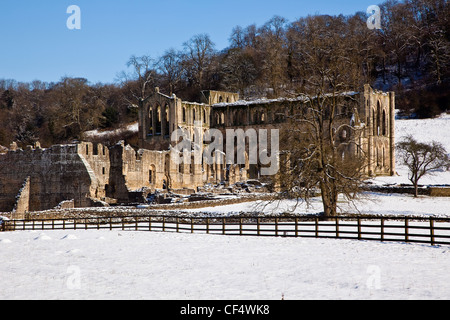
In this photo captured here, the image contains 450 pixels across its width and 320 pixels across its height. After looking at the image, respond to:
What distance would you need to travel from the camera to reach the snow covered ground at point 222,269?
15633 mm

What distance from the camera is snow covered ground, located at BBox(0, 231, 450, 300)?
615 inches

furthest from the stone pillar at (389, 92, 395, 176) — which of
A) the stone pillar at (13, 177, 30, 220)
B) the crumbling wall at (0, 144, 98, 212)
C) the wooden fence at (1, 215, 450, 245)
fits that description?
the stone pillar at (13, 177, 30, 220)

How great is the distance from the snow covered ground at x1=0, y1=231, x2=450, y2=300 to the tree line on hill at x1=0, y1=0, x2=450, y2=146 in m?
63.3

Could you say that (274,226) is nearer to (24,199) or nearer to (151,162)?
(151,162)

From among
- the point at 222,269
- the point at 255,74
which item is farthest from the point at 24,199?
the point at 255,74

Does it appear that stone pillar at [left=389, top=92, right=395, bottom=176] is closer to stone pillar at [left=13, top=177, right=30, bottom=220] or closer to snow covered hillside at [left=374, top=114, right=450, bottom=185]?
snow covered hillside at [left=374, top=114, right=450, bottom=185]

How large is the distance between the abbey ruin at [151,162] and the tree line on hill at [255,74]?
1330cm

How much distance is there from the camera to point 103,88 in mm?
113500

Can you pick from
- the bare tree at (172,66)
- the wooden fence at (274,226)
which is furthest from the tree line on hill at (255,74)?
the wooden fence at (274,226)

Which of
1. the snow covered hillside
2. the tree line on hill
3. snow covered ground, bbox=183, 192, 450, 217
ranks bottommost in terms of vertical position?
snow covered ground, bbox=183, 192, 450, 217

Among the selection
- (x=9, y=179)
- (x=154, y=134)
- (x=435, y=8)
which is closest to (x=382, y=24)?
(x=435, y=8)

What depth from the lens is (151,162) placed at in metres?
58.0

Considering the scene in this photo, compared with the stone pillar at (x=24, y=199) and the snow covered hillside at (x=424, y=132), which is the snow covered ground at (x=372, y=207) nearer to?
the snow covered hillside at (x=424, y=132)

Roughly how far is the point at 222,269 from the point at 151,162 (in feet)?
130
